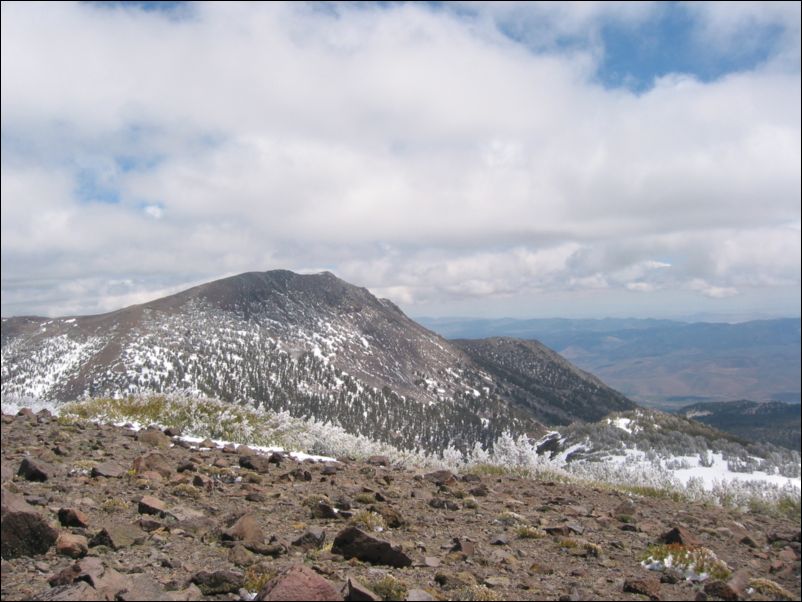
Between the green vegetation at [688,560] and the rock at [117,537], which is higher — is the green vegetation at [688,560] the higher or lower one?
the lower one

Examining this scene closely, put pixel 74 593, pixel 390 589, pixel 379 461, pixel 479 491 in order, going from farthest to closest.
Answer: pixel 379 461 < pixel 479 491 < pixel 390 589 < pixel 74 593

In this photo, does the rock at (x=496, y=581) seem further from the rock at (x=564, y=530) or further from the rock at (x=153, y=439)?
the rock at (x=153, y=439)

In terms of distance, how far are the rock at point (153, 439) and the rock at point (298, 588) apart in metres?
13.4

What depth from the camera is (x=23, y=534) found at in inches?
328

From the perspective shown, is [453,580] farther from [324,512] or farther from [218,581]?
[324,512]

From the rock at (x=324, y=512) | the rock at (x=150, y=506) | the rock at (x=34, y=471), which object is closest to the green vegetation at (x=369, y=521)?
the rock at (x=324, y=512)

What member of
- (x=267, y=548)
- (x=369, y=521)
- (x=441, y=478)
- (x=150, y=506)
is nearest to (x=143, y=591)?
(x=267, y=548)

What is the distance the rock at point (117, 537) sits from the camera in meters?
8.86

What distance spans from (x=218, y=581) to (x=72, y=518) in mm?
3994

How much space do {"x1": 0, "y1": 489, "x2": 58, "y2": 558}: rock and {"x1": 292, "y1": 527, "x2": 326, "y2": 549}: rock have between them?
379cm

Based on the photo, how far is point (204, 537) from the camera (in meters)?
9.56

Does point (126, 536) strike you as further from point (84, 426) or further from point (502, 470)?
point (502, 470)

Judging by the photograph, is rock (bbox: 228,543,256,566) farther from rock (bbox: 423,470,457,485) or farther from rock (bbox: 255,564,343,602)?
rock (bbox: 423,470,457,485)

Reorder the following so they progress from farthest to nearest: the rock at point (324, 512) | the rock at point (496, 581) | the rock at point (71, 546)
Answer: the rock at point (324, 512), the rock at point (71, 546), the rock at point (496, 581)
